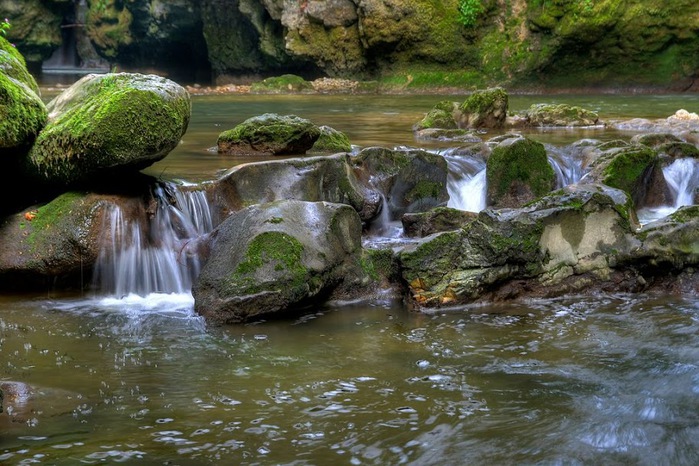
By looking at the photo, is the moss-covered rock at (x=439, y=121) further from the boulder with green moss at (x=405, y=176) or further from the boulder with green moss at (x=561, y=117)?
the boulder with green moss at (x=405, y=176)

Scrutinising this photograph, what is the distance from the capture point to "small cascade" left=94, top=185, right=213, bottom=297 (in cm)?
701

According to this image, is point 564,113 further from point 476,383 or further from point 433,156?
point 476,383

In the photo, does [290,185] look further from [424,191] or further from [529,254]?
[529,254]

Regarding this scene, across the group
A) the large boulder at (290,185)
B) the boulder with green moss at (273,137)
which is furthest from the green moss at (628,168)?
the boulder with green moss at (273,137)

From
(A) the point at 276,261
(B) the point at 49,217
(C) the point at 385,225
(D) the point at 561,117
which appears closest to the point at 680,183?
(C) the point at 385,225

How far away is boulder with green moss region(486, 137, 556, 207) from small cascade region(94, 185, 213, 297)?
342 cm

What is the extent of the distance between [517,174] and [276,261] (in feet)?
12.9

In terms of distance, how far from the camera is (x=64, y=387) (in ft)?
15.5

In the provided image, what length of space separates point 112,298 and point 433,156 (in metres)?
4.07

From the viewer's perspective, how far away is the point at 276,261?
623 centimetres

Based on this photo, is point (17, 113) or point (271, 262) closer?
point (271, 262)

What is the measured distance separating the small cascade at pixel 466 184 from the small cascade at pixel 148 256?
3.26m

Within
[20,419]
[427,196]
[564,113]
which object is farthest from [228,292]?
[564,113]

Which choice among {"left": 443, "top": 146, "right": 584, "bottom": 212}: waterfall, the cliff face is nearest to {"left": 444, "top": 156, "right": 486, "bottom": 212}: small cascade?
{"left": 443, "top": 146, "right": 584, "bottom": 212}: waterfall
